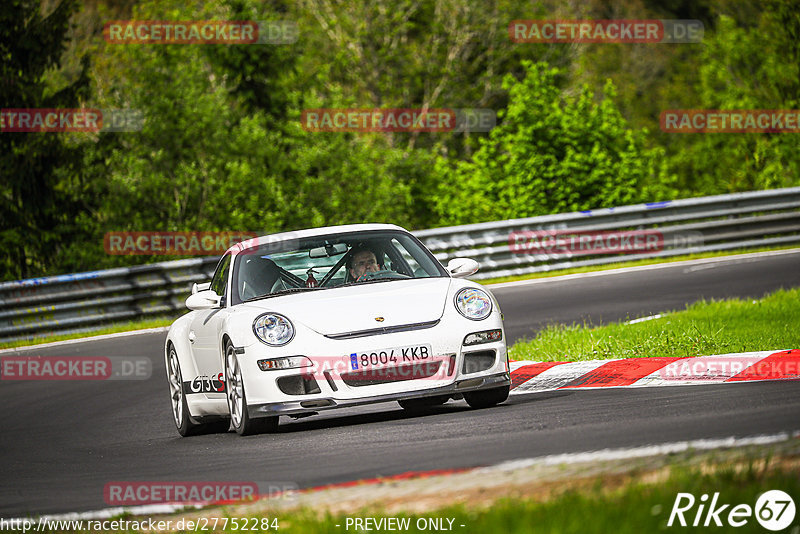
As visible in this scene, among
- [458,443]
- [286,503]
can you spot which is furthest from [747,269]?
[286,503]

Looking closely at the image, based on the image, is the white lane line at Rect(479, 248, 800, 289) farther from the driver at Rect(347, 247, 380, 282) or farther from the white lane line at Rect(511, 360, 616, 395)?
the driver at Rect(347, 247, 380, 282)

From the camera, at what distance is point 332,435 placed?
7980mm

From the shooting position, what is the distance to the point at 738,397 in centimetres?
744

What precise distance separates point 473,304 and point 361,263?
1.19 metres

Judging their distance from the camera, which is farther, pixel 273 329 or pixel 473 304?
pixel 473 304

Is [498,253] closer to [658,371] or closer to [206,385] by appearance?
[658,371]

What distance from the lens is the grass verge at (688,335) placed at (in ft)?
33.3

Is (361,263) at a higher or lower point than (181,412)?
higher

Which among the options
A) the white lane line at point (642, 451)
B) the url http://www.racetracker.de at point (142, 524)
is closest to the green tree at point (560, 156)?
the white lane line at point (642, 451)

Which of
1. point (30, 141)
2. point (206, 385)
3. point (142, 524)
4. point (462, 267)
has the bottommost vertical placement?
point (142, 524)

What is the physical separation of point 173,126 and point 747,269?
14631 millimetres

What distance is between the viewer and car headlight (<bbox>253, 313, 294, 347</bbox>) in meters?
8.16

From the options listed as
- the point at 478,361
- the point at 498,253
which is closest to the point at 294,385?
the point at 478,361

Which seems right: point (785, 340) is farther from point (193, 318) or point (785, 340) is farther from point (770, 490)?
point (770, 490)
